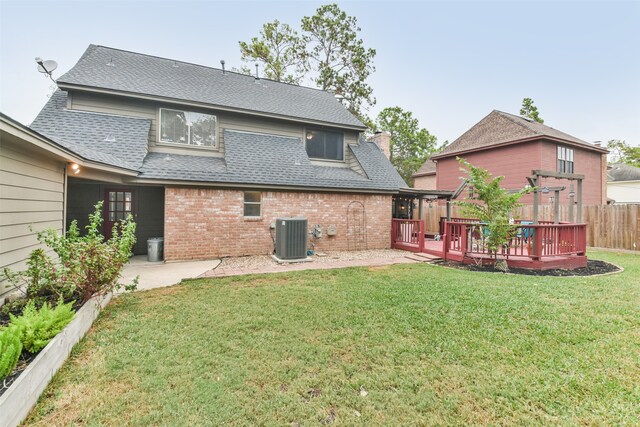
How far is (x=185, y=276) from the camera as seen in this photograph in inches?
251

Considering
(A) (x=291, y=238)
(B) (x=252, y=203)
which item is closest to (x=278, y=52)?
(B) (x=252, y=203)

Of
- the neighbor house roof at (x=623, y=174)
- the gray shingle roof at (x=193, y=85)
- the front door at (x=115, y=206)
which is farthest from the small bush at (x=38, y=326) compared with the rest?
the neighbor house roof at (x=623, y=174)

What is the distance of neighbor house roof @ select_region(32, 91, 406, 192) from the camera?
805cm

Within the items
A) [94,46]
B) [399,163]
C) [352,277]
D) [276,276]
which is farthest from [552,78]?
[94,46]

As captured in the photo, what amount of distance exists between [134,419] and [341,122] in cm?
1172

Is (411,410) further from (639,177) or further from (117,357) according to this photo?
(639,177)

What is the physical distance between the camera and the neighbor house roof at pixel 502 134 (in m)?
16.4

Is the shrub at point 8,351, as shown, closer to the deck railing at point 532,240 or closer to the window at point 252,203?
the window at point 252,203

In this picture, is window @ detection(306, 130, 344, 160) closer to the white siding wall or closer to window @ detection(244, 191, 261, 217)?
window @ detection(244, 191, 261, 217)

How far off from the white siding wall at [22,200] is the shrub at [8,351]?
229 cm

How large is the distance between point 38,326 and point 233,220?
6316mm

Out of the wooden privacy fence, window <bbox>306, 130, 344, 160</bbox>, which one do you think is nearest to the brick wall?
window <bbox>306, 130, 344, 160</bbox>

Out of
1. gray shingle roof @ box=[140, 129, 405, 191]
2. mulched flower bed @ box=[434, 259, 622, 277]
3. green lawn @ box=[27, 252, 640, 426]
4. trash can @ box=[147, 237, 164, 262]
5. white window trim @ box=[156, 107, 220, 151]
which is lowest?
green lawn @ box=[27, 252, 640, 426]

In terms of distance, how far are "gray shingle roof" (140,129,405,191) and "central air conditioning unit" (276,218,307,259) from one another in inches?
66.4
